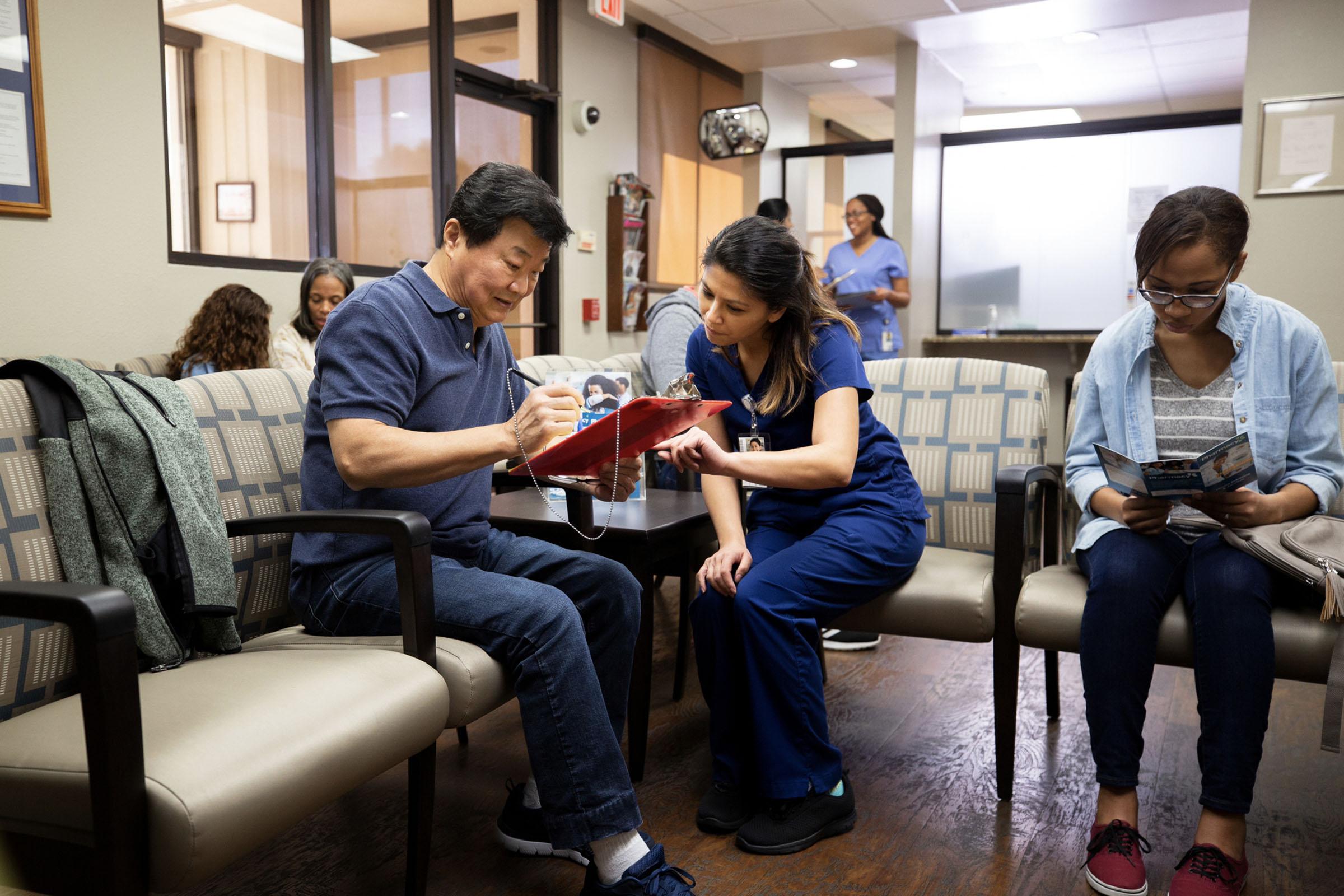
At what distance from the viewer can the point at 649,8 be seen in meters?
5.66

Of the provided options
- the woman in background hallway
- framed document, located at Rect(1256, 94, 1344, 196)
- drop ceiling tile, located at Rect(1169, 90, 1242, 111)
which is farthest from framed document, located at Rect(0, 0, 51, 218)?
drop ceiling tile, located at Rect(1169, 90, 1242, 111)

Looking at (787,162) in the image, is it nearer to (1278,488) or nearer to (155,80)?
(155,80)

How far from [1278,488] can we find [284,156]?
12.5 ft

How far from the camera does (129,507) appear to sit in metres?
1.45

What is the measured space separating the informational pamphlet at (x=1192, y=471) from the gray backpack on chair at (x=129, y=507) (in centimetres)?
143

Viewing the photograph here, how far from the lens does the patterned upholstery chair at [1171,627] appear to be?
5.37ft

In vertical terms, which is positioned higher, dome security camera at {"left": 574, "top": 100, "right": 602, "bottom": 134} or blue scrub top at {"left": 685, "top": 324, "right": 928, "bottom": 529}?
dome security camera at {"left": 574, "top": 100, "right": 602, "bottom": 134}

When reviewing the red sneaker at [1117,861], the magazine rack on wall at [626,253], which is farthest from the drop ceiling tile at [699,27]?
the red sneaker at [1117,861]

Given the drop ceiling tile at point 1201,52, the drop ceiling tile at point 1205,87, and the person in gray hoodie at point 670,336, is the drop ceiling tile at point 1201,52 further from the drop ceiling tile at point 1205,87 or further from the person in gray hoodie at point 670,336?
the person in gray hoodie at point 670,336

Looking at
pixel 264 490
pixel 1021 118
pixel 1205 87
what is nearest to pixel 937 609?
pixel 264 490

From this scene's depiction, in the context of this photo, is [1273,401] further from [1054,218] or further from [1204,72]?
[1204,72]

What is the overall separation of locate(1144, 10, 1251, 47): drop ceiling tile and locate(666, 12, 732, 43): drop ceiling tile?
103 inches

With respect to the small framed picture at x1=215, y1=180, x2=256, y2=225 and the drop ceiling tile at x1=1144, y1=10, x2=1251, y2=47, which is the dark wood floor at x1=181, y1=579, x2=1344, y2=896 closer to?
the small framed picture at x1=215, y1=180, x2=256, y2=225

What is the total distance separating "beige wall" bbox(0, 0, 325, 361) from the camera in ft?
10.4
